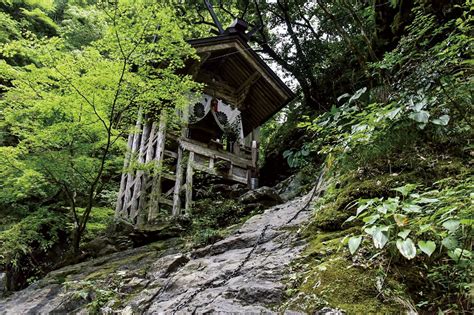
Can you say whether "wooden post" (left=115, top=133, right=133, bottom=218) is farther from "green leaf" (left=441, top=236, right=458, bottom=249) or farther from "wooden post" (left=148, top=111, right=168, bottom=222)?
"green leaf" (left=441, top=236, right=458, bottom=249)

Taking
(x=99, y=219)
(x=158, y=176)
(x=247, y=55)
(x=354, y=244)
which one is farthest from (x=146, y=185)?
(x=354, y=244)

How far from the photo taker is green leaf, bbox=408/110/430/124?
315cm

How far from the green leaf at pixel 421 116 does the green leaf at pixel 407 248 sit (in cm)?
166

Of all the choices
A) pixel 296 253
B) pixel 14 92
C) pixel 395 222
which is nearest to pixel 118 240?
pixel 14 92

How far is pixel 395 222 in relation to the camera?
2156 millimetres

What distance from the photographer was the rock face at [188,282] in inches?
109

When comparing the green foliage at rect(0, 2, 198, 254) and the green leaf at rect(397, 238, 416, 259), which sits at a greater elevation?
the green foliage at rect(0, 2, 198, 254)

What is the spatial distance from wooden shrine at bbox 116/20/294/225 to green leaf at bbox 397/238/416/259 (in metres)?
7.07

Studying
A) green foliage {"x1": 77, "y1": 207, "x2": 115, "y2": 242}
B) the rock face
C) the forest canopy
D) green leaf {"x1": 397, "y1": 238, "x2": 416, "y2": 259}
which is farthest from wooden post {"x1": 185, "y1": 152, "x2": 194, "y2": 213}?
green leaf {"x1": 397, "y1": 238, "x2": 416, "y2": 259}

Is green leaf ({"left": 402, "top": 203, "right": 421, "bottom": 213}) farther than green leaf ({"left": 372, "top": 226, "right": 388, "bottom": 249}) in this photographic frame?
Yes

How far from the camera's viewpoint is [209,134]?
44.2ft

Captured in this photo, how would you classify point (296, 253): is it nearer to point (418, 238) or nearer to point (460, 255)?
point (418, 238)

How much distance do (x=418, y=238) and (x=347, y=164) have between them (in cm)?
182

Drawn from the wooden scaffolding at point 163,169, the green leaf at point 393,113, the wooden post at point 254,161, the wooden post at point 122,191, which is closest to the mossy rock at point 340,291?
the green leaf at point 393,113
